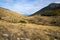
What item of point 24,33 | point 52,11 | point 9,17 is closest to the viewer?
point 24,33

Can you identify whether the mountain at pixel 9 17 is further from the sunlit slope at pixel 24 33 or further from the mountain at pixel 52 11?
the mountain at pixel 52 11

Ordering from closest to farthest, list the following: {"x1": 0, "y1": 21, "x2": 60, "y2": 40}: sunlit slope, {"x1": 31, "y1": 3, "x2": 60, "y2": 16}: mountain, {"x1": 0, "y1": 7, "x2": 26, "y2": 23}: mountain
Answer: {"x1": 0, "y1": 21, "x2": 60, "y2": 40}: sunlit slope
{"x1": 0, "y1": 7, "x2": 26, "y2": 23}: mountain
{"x1": 31, "y1": 3, "x2": 60, "y2": 16}: mountain

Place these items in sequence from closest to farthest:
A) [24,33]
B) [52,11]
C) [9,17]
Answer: [24,33], [9,17], [52,11]

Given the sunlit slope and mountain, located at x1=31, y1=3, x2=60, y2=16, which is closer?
the sunlit slope

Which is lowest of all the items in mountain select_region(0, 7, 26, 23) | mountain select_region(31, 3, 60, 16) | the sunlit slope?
mountain select_region(31, 3, 60, 16)

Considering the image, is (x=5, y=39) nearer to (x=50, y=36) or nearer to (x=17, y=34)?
(x=17, y=34)

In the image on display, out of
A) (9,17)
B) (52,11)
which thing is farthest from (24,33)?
(52,11)

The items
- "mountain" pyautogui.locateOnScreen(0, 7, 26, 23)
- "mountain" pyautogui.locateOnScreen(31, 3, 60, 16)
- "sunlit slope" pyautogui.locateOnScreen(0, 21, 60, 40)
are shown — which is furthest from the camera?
"mountain" pyautogui.locateOnScreen(31, 3, 60, 16)

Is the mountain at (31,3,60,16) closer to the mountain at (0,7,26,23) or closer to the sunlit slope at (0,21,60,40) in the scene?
the mountain at (0,7,26,23)

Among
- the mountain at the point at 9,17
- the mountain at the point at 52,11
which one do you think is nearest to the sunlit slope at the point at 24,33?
the mountain at the point at 9,17

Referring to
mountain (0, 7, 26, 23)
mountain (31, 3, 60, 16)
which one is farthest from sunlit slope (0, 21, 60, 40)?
mountain (31, 3, 60, 16)

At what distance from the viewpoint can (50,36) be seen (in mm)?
24453

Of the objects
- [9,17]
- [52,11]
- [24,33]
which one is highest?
[9,17]

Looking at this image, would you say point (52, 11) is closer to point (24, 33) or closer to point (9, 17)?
point (9, 17)
